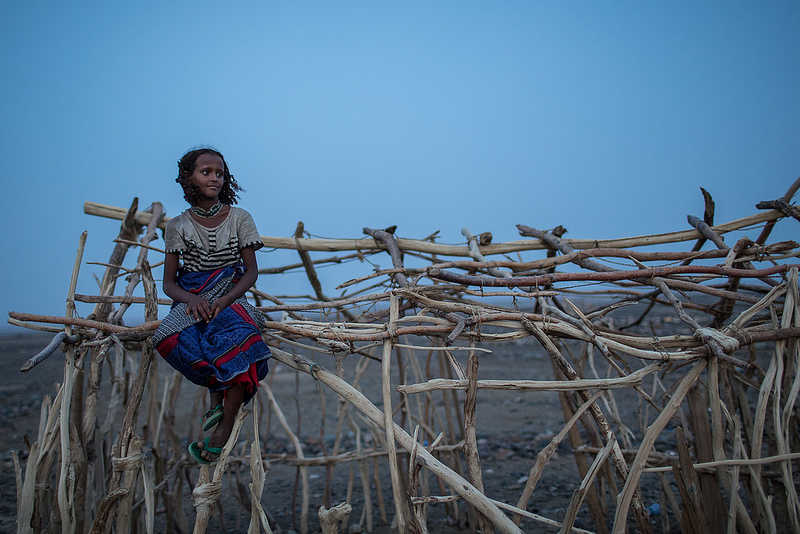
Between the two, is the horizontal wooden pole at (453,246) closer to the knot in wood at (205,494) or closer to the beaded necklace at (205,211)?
the beaded necklace at (205,211)

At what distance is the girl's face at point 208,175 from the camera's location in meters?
2.07

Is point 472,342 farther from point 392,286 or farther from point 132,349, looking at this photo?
point 132,349

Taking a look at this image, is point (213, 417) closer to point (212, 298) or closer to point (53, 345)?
point (212, 298)

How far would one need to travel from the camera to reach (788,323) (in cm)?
229

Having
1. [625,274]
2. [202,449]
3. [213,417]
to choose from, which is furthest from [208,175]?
[625,274]

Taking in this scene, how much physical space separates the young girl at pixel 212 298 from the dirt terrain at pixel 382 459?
1174mm

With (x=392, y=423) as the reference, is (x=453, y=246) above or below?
above

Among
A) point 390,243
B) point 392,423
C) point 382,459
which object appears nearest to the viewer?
point 392,423

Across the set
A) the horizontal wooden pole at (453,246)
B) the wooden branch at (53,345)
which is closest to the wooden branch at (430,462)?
the wooden branch at (53,345)

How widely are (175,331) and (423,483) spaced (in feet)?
7.80

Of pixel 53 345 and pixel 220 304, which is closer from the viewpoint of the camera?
pixel 220 304

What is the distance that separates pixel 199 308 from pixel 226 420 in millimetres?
448

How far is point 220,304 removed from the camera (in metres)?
2.04

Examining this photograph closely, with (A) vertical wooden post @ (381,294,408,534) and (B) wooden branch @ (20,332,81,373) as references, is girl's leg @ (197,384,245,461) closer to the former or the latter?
(A) vertical wooden post @ (381,294,408,534)
